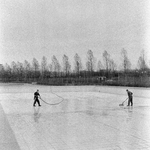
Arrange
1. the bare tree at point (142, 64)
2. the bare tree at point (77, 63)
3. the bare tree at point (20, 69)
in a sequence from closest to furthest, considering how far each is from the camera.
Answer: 1. the bare tree at point (142, 64)
2. the bare tree at point (77, 63)
3. the bare tree at point (20, 69)

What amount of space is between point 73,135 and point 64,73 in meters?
59.0

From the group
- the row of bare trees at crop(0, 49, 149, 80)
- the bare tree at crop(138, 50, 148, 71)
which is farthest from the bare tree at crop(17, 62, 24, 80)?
the bare tree at crop(138, 50, 148, 71)

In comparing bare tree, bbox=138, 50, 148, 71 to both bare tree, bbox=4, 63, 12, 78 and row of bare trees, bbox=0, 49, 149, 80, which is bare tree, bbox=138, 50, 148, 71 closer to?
row of bare trees, bbox=0, 49, 149, 80

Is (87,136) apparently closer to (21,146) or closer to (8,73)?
(21,146)

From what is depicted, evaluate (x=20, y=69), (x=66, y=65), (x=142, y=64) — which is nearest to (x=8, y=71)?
(x=20, y=69)

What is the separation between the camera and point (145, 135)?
7.29 metres

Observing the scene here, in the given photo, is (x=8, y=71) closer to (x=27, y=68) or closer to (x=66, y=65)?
(x=27, y=68)

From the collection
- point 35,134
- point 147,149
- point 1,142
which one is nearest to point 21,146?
point 1,142

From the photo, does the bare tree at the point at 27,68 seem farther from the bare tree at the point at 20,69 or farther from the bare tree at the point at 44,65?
the bare tree at the point at 44,65

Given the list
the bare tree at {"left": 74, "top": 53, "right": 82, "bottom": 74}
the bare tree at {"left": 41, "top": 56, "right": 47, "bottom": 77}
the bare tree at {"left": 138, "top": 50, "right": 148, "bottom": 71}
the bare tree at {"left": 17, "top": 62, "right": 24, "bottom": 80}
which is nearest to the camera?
the bare tree at {"left": 138, "top": 50, "right": 148, "bottom": 71}

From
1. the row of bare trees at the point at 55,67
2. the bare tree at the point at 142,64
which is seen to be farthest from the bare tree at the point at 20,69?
the bare tree at the point at 142,64

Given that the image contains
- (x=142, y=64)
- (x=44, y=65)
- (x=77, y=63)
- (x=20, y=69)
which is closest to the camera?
(x=142, y=64)

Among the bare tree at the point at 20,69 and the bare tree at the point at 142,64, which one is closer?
the bare tree at the point at 142,64

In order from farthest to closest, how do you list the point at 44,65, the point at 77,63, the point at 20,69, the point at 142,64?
the point at 20,69, the point at 44,65, the point at 77,63, the point at 142,64
